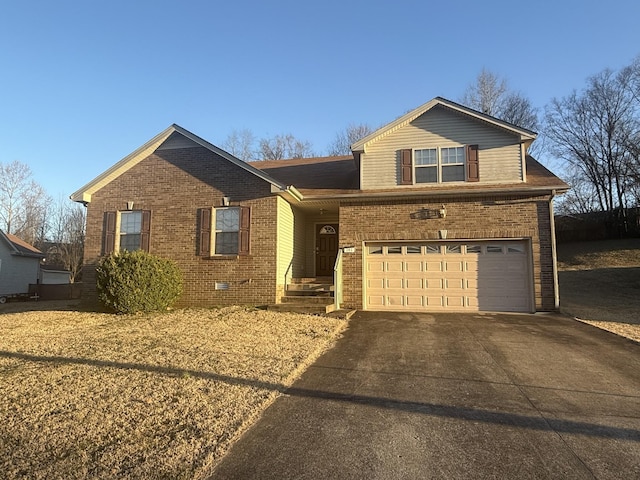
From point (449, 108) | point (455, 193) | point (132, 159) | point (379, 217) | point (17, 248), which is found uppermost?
point (449, 108)

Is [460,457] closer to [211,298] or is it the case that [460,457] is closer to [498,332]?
[498,332]

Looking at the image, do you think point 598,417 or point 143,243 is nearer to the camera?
point 598,417

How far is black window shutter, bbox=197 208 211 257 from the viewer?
1245cm

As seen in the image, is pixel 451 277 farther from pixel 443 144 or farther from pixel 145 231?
pixel 145 231

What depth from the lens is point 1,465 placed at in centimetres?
309

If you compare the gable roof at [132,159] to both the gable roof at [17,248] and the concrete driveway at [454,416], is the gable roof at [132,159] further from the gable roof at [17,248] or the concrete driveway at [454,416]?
the gable roof at [17,248]

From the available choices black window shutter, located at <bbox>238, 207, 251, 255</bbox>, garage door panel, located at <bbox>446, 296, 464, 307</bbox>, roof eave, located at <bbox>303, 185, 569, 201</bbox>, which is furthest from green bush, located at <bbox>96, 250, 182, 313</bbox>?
garage door panel, located at <bbox>446, 296, 464, 307</bbox>

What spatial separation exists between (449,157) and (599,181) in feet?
93.4

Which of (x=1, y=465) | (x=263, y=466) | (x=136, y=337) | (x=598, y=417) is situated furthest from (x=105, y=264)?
(x=598, y=417)

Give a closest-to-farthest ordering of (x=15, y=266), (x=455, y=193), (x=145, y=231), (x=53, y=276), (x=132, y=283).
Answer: (x=132, y=283) → (x=455, y=193) → (x=145, y=231) → (x=15, y=266) → (x=53, y=276)

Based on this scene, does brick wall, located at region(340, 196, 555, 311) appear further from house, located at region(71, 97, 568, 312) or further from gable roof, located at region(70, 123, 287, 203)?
gable roof, located at region(70, 123, 287, 203)

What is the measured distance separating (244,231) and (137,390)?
25.4 ft

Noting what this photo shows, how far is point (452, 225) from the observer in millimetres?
11805

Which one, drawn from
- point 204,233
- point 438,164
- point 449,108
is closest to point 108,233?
point 204,233
